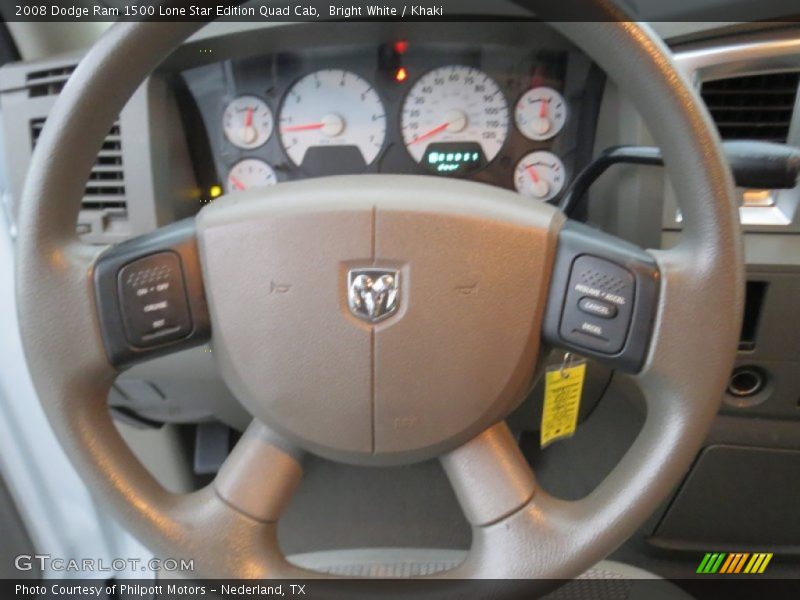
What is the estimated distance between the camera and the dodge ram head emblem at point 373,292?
593 mm

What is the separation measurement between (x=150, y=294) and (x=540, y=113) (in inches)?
21.3

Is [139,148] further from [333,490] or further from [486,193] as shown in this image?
[333,490]

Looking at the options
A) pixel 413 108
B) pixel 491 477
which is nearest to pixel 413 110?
pixel 413 108

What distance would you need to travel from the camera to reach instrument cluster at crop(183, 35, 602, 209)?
926mm

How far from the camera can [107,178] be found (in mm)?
948

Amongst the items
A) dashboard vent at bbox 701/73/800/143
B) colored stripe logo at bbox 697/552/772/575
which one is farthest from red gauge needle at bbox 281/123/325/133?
colored stripe logo at bbox 697/552/772/575

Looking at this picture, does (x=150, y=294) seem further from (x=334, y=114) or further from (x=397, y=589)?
(x=334, y=114)

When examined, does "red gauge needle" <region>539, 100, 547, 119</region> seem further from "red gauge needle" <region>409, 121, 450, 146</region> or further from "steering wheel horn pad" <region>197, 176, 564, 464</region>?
"steering wheel horn pad" <region>197, 176, 564, 464</region>

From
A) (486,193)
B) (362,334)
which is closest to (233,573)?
(362,334)

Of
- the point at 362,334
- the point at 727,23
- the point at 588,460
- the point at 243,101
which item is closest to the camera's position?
the point at 362,334

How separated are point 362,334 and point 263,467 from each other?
6.0 inches

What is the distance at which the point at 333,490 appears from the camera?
1297 mm

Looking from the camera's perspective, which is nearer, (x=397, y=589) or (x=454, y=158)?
(x=397, y=589)

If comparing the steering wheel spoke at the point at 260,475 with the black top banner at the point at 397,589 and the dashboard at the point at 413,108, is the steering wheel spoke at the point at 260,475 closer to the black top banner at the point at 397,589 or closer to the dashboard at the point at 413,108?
the black top banner at the point at 397,589
